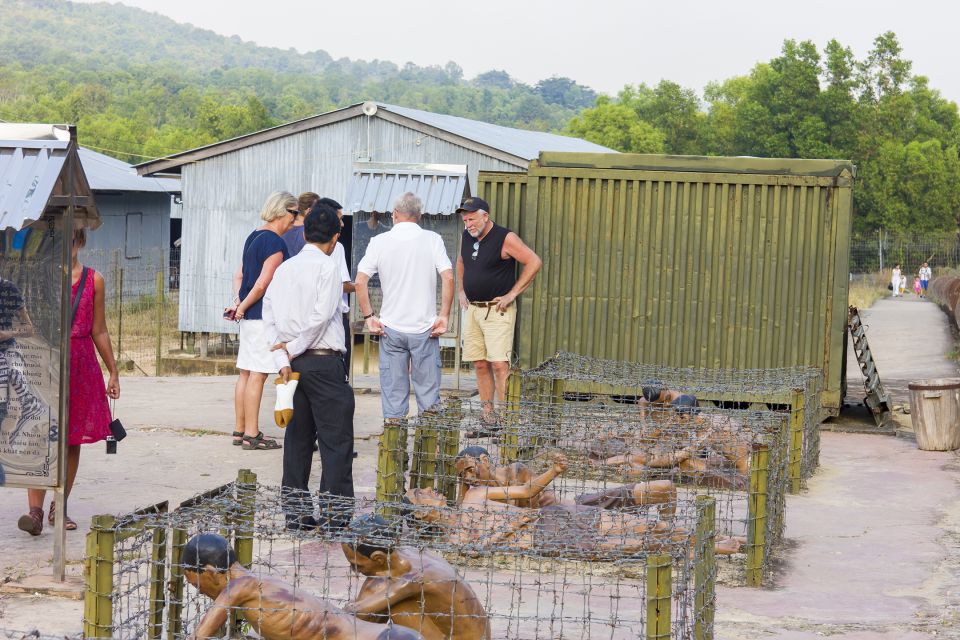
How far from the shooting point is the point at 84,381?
726 centimetres

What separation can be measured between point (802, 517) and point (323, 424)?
3634 mm

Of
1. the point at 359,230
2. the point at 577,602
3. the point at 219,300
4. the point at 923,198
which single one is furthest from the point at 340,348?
the point at 923,198

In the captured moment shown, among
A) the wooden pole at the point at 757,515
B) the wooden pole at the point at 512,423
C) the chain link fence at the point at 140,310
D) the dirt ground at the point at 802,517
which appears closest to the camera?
the dirt ground at the point at 802,517

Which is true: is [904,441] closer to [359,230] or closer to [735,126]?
[359,230]

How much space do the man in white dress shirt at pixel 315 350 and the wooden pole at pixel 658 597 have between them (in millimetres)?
3204

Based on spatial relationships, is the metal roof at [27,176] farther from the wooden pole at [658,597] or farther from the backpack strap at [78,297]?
the wooden pole at [658,597]

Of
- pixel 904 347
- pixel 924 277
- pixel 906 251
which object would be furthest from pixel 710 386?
pixel 906 251

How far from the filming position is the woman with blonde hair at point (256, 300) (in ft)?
31.4

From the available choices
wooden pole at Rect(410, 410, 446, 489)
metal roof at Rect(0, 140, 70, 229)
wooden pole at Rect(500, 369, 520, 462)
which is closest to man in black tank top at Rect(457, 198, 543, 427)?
wooden pole at Rect(500, 369, 520, 462)

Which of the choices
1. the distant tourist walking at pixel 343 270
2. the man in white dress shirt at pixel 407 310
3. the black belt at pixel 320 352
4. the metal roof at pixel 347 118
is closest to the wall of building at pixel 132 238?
the metal roof at pixel 347 118

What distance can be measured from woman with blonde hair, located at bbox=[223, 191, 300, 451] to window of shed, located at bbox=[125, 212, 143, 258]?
71.7 feet

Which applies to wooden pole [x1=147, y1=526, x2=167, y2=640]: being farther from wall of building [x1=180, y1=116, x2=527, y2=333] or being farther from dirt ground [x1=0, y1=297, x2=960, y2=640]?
wall of building [x1=180, y1=116, x2=527, y2=333]

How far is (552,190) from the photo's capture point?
523 inches

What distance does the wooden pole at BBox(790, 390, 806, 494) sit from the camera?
963 centimetres
